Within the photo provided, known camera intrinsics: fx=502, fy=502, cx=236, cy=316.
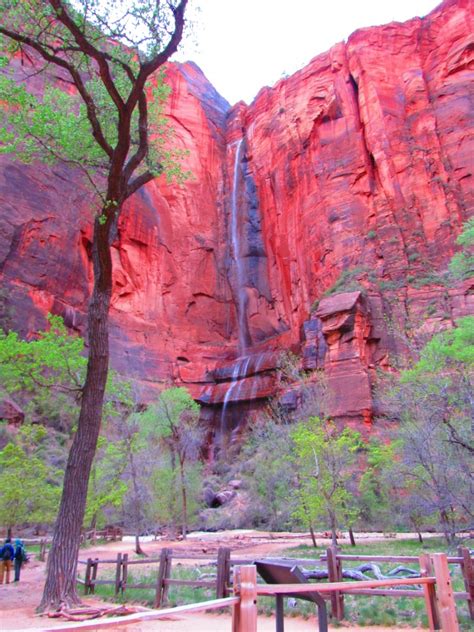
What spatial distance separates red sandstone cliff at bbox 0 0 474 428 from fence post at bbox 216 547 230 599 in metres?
22.3

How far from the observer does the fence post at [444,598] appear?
173 inches

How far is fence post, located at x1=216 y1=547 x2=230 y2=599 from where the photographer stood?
8.55m

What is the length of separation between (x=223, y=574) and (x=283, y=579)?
5523 mm

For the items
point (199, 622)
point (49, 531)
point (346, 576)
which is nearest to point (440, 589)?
point (199, 622)

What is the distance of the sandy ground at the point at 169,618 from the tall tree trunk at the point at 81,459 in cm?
62

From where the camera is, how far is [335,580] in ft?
26.5

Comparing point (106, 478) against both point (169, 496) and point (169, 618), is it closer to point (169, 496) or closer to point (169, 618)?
point (169, 496)

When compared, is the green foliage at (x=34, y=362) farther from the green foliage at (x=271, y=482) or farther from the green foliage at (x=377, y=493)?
the green foliage at (x=271, y=482)

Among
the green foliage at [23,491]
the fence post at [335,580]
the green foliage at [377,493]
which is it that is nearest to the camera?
the fence post at [335,580]

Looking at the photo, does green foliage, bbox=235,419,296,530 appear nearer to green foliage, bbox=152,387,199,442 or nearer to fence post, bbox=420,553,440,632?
green foliage, bbox=152,387,199,442

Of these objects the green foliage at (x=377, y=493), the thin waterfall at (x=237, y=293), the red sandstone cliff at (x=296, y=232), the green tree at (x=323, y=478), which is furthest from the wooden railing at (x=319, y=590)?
the thin waterfall at (x=237, y=293)

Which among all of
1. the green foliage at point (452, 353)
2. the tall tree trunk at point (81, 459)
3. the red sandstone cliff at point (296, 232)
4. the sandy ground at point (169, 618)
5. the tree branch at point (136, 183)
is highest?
the red sandstone cliff at point (296, 232)

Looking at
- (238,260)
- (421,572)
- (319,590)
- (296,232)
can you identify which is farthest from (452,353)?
(238,260)

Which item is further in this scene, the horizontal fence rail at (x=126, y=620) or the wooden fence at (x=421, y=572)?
the wooden fence at (x=421, y=572)
